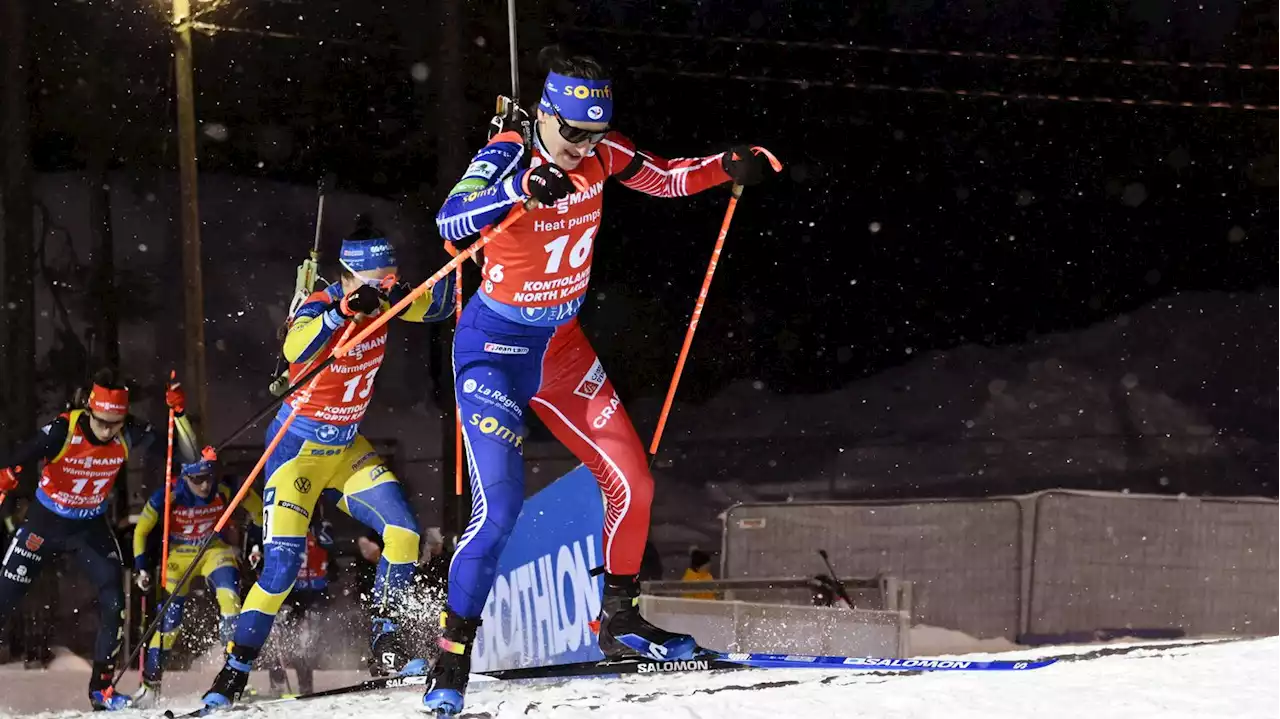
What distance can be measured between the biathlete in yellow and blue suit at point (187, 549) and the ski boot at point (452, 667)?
2624mm

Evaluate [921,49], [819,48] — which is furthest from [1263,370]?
[819,48]

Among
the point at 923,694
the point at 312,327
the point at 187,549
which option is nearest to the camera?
the point at 923,694

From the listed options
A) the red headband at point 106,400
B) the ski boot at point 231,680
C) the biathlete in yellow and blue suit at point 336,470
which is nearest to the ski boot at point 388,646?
the biathlete in yellow and blue suit at point 336,470

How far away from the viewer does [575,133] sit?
3.62 metres

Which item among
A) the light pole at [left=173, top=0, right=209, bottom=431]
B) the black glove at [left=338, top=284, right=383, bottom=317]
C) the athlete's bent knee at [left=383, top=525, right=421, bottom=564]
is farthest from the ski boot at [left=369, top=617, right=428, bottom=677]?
the light pole at [left=173, top=0, right=209, bottom=431]

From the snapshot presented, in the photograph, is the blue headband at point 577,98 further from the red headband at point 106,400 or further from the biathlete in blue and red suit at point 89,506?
the red headband at point 106,400

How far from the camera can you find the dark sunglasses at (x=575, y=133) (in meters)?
3.60

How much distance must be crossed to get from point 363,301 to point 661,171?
108 centimetres

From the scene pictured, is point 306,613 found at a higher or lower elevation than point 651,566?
lower

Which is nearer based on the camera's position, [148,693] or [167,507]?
[167,507]

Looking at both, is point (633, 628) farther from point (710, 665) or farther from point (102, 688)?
Answer: point (102, 688)

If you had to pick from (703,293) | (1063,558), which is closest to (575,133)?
(703,293)

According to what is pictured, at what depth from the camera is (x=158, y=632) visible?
5867mm

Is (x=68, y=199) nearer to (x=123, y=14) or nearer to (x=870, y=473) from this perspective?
(x=123, y=14)
